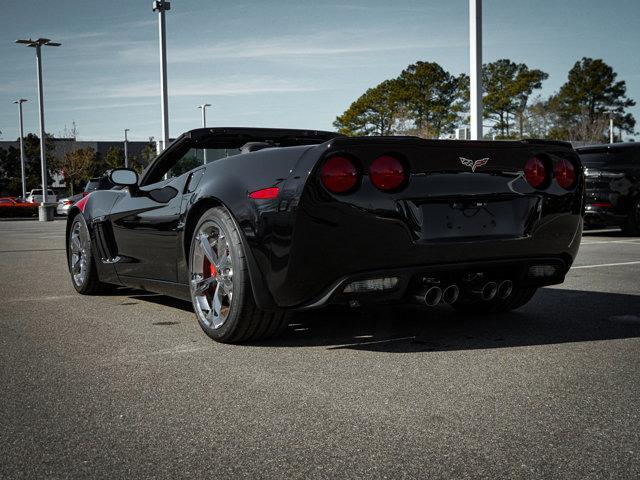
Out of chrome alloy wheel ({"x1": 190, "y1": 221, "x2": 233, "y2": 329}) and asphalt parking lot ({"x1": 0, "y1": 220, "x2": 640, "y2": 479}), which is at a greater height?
chrome alloy wheel ({"x1": 190, "y1": 221, "x2": 233, "y2": 329})

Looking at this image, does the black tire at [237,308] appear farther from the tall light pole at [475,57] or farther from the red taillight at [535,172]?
the tall light pole at [475,57]

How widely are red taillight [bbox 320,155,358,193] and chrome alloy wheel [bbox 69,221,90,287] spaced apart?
3.07 m

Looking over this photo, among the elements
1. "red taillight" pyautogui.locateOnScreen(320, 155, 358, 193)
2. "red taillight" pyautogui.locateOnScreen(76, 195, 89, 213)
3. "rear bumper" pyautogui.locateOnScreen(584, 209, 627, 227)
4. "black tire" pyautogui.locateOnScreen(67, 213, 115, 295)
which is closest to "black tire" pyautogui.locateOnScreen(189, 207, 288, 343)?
"red taillight" pyautogui.locateOnScreen(320, 155, 358, 193)

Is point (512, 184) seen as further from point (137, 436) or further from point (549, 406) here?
point (137, 436)

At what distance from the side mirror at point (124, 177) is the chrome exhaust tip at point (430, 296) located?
220 cm

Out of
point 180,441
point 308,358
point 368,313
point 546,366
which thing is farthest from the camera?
point 368,313

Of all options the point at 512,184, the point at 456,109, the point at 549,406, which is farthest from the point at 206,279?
the point at 456,109

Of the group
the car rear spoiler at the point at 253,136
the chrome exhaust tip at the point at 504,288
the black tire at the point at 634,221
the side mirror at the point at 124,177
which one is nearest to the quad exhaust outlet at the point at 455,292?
the chrome exhaust tip at the point at 504,288

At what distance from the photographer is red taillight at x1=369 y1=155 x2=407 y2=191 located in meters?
3.89

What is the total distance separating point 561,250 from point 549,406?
1.68 meters

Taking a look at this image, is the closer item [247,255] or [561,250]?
[247,255]

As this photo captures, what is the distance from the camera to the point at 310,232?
3803mm

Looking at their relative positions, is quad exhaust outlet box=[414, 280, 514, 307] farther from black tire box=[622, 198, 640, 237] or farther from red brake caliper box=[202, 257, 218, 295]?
black tire box=[622, 198, 640, 237]

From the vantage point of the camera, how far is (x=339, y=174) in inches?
150
